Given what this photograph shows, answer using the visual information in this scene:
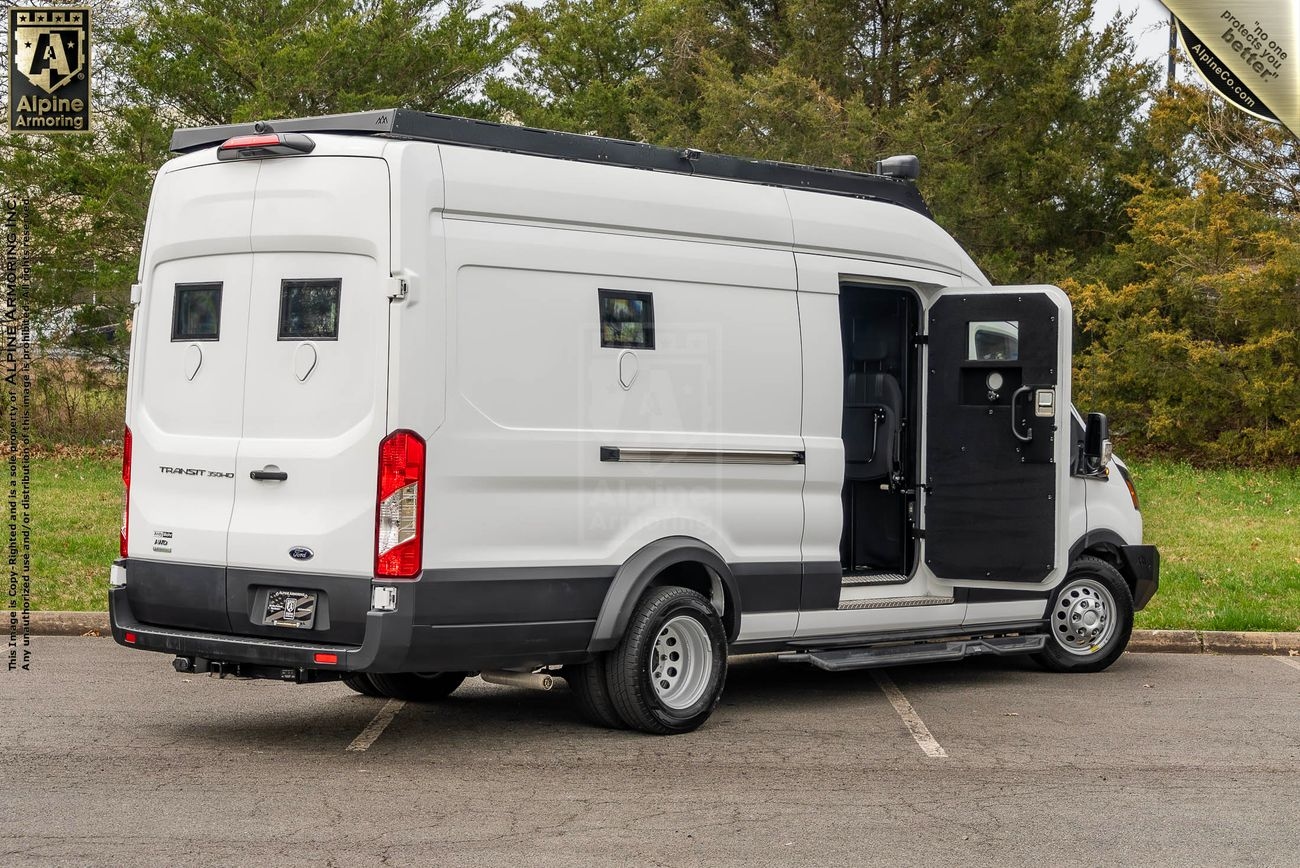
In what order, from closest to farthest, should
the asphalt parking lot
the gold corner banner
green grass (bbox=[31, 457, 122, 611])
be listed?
the gold corner banner → the asphalt parking lot → green grass (bbox=[31, 457, 122, 611])

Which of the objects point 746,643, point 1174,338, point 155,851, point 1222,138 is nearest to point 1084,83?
point 1222,138

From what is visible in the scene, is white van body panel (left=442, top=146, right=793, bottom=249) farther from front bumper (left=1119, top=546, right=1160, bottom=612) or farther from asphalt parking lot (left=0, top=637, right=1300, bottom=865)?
front bumper (left=1119, top=546, right=1160, bottom=612)

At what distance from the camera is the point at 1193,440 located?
27375mm

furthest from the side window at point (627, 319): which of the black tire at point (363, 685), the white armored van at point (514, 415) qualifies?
the black tire at point (363, 685)

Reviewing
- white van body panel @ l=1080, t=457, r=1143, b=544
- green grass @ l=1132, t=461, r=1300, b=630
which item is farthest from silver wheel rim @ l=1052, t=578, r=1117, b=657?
green grass @ l=1132, t=461, r=1300, b=630

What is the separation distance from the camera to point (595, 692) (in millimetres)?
7863

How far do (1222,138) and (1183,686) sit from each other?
20.5 meters

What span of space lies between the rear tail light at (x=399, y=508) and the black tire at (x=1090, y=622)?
4870 mm

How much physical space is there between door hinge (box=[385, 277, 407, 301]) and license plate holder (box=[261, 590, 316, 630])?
4.43 feet

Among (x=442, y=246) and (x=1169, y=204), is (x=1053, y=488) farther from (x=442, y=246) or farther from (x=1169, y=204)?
(x=1169, y=204)

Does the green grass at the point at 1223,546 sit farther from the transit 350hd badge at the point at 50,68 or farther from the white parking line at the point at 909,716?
the transit 350hd badge at the point at 50,68

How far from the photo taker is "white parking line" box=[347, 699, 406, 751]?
301 inches

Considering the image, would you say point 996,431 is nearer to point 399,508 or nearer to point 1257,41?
point 399,508

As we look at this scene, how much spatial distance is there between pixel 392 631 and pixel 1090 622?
5177 mm
